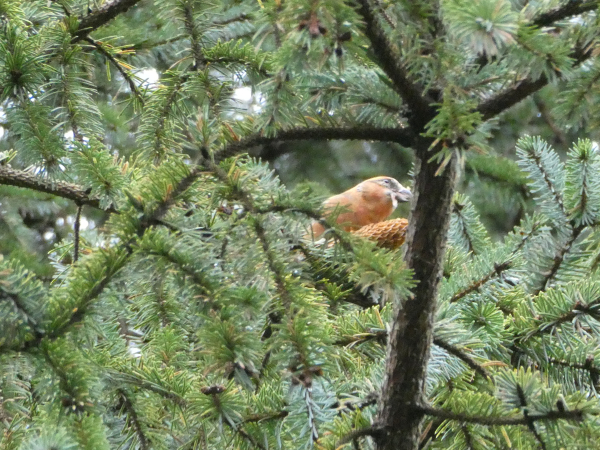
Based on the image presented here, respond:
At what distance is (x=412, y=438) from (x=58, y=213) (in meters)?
3.51

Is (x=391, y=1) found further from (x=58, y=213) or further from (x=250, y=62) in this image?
(x=58, y=213)

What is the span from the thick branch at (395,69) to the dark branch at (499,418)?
40 cm

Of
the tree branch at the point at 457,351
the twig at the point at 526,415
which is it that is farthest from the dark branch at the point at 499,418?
the tree branch at the point at 457,351

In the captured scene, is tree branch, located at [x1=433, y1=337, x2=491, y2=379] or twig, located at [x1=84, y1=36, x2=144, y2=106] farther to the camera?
twig, located at [x1=84, y1=36, x2=144, y2=106]

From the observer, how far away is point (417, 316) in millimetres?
1007

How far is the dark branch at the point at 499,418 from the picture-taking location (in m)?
0.87

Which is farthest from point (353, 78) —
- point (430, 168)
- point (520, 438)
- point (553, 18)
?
point (520, 438)

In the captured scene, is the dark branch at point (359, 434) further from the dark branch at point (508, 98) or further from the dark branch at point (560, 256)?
the dark branch at point (560, 256)

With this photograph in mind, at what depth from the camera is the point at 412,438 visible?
1.07 meters

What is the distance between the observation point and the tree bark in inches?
38.9

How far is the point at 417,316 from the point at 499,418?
0.17 meters

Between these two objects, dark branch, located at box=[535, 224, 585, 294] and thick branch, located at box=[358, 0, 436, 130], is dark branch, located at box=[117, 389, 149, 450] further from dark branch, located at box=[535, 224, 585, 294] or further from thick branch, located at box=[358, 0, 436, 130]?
dark branch, located at box=[535, 224, 585, 294]

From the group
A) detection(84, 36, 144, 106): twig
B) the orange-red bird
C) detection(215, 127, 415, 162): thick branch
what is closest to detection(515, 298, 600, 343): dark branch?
detection(215, 127, 415, 162): thick branch

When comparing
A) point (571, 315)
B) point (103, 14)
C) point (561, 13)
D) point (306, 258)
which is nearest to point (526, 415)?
point (571, 315)
